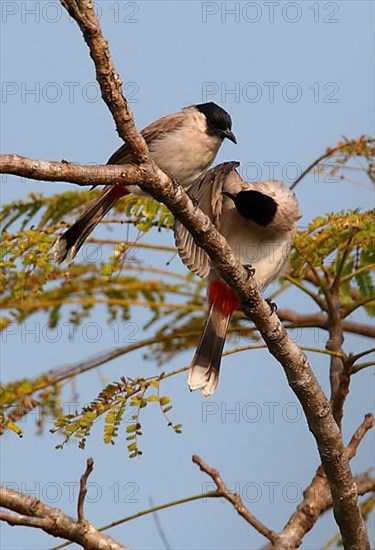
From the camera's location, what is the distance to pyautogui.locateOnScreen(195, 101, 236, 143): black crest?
4629 millimetres

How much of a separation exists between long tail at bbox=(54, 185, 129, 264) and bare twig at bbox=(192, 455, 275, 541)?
112 centimetres

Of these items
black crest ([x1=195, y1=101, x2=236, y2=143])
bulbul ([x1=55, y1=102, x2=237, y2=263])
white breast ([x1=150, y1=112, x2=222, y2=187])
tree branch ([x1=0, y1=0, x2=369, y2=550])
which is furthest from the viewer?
black crest ([x1=195, y1=101, x2=236, y2=143])

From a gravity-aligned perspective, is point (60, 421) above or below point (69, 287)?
below

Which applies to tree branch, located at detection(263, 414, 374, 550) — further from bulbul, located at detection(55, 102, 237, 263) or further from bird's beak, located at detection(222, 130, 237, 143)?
bird's beak, located at detection(222, 130, 237, 143)

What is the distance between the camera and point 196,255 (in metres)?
3.98

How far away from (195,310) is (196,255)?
0.74 metres

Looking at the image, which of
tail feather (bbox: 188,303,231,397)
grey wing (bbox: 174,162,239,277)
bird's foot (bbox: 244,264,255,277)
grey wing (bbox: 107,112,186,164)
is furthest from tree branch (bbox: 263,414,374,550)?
grey wing (bbox: 107,112,186,164)

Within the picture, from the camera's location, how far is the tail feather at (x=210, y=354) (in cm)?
407

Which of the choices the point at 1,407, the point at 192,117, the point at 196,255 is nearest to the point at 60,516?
the point at 1,407

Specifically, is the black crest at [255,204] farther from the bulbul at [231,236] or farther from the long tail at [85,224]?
the long tail at [85,224]

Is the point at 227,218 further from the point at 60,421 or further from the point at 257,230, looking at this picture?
the point at 60,421

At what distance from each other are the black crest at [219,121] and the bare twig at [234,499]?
1.75 m

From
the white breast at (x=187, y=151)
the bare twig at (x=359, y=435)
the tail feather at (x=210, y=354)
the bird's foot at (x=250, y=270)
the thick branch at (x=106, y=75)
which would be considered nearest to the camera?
the thick branch at (x=106, y=75)

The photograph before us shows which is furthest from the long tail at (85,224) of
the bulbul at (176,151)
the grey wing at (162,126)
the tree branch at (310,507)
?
the tree branch at (310,507)
